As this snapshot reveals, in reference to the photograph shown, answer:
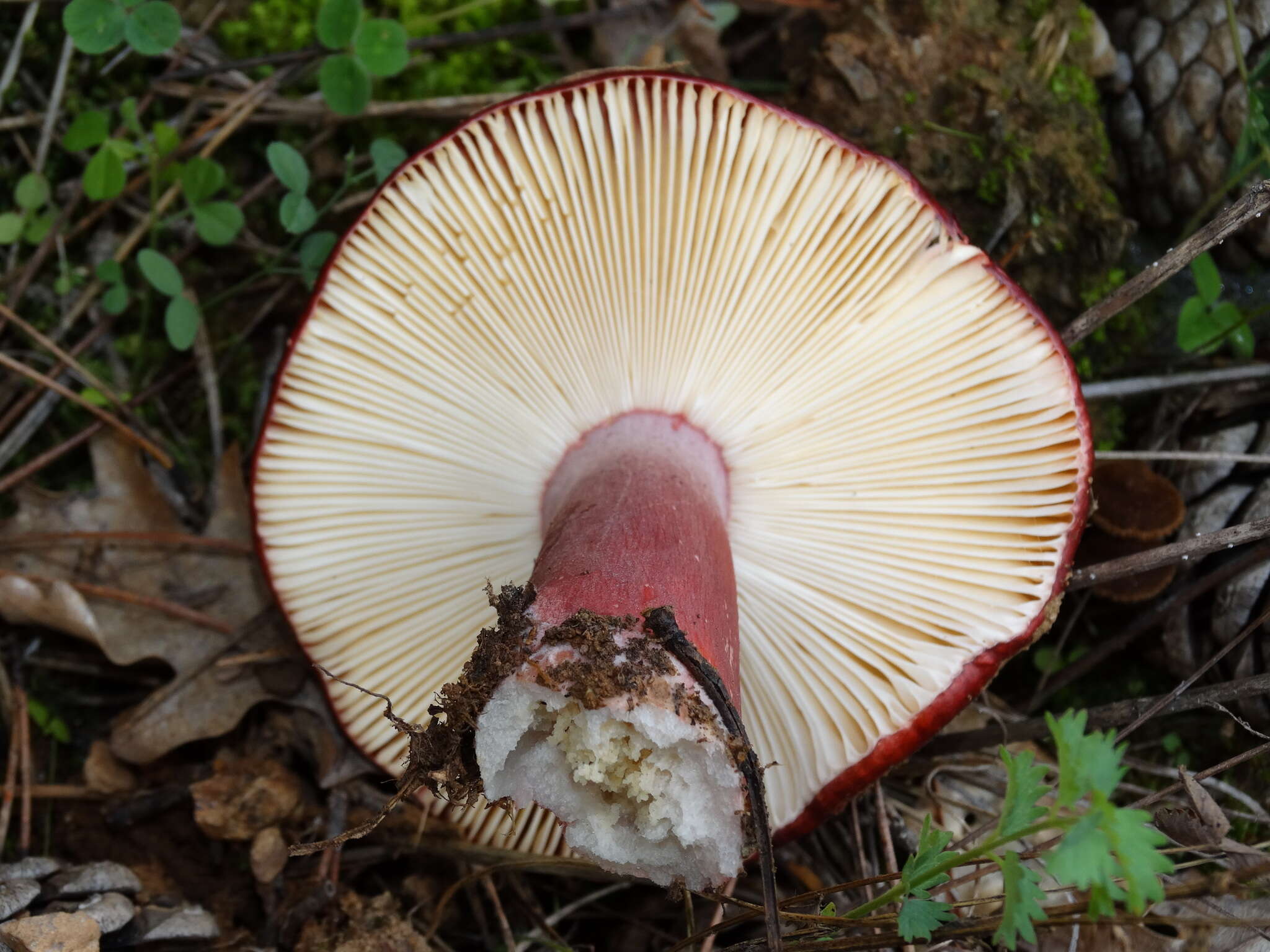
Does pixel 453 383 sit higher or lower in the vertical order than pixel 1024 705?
higher

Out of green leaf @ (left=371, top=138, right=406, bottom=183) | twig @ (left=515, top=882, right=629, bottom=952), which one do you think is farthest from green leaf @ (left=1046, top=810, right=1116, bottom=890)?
green leaf @ (left=371, top=138, right=406, bottom=183)

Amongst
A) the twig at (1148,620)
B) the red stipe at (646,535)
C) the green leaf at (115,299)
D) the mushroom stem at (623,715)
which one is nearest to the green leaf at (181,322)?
the green leaf at (115,299)

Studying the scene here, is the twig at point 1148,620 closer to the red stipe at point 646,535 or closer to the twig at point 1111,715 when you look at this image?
the twig at point 1111,715

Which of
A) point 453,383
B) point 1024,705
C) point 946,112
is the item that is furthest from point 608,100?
point 1024,705

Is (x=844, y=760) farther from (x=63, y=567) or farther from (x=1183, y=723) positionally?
(x=63, y=567)

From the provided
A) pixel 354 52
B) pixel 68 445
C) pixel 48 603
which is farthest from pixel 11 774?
pixel 354 52

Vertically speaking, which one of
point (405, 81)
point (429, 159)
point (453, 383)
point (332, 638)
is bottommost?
point (332, 638)
